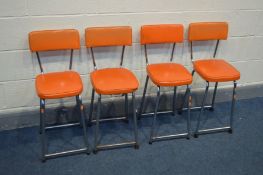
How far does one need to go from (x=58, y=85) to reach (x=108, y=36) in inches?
22.4

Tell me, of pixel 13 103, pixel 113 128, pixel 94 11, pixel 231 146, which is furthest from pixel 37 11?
pixel 231 146

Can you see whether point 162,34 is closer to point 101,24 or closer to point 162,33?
point 162,33

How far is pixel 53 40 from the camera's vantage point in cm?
238

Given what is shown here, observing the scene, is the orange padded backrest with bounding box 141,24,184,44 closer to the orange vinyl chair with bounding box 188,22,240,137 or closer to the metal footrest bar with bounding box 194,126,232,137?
the orange vinyl chair with bounding box 188,22,240,137

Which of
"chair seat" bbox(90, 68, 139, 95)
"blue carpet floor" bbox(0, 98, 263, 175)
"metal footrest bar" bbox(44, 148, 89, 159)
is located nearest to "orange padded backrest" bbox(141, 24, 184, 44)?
"chair seat" bbox(90, 68, 139, 95)

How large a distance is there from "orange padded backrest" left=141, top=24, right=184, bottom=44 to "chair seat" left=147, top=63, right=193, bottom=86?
0.69 feet

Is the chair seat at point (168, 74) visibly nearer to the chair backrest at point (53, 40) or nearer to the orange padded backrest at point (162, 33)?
the orange padded backrest at point (162, 33)

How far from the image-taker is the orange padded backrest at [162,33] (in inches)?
100.0

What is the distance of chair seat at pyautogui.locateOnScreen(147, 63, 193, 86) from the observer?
2.39 metres

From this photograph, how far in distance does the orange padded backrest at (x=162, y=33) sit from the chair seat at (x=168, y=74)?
0.69 feet

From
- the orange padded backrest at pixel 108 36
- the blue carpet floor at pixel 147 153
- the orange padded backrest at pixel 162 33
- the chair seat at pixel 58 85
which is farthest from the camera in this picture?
the orange padded backrest at pixel 162 33

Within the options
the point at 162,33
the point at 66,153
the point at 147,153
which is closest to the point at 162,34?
the point at 162,33

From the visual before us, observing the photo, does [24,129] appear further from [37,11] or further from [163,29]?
[163,29]

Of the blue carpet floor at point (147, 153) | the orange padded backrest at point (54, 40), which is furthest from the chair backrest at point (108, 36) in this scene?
the blue carpet floor at point (147, 153)
